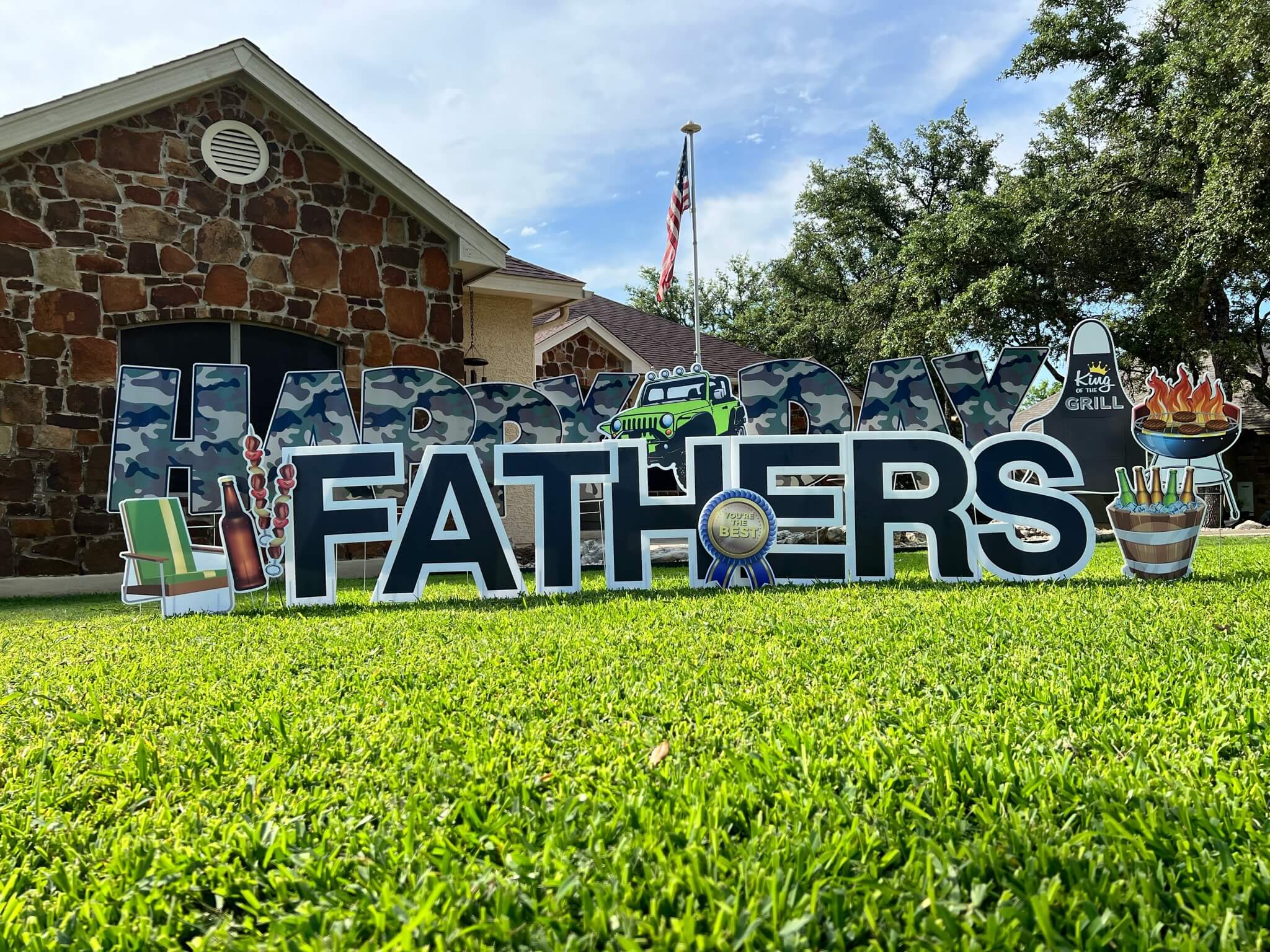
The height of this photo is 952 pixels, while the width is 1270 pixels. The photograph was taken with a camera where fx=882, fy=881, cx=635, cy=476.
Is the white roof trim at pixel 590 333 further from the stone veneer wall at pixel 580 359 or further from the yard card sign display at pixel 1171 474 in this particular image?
the yard card sign display at pixel 1171 474

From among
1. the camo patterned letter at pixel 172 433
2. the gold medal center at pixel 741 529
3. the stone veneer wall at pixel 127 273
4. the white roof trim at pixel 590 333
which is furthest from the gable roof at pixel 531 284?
the gold medal center at pixel 741 529

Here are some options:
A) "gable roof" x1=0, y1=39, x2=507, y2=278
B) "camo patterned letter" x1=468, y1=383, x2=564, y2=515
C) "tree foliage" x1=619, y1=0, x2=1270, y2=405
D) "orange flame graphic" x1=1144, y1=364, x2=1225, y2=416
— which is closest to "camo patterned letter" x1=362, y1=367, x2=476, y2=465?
"camo patterned letter" x1=468, y1=383, x2=564, y2=515

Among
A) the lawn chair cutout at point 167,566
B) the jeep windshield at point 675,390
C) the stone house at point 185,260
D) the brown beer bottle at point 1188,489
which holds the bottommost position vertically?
the lawn chair cutout at point 167,566

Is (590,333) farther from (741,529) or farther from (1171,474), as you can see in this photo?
(1171,474)

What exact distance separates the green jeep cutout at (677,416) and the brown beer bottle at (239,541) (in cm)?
443

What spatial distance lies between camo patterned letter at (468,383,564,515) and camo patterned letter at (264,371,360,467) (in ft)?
5.37

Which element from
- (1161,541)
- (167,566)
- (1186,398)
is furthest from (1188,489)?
(167,566)

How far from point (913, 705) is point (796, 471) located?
4649 mm

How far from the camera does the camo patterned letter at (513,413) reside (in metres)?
11.1

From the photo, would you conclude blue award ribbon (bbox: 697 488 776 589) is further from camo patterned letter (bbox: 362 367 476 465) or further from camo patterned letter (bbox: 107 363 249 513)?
camo patterned letter (bbox: 107 363 249 513)

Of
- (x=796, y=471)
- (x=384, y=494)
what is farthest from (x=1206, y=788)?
(x=384, y=494)

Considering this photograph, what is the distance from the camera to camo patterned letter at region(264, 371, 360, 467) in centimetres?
982

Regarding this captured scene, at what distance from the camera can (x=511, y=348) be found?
13.5 metres

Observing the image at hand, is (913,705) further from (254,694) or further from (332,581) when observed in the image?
(332,581)
